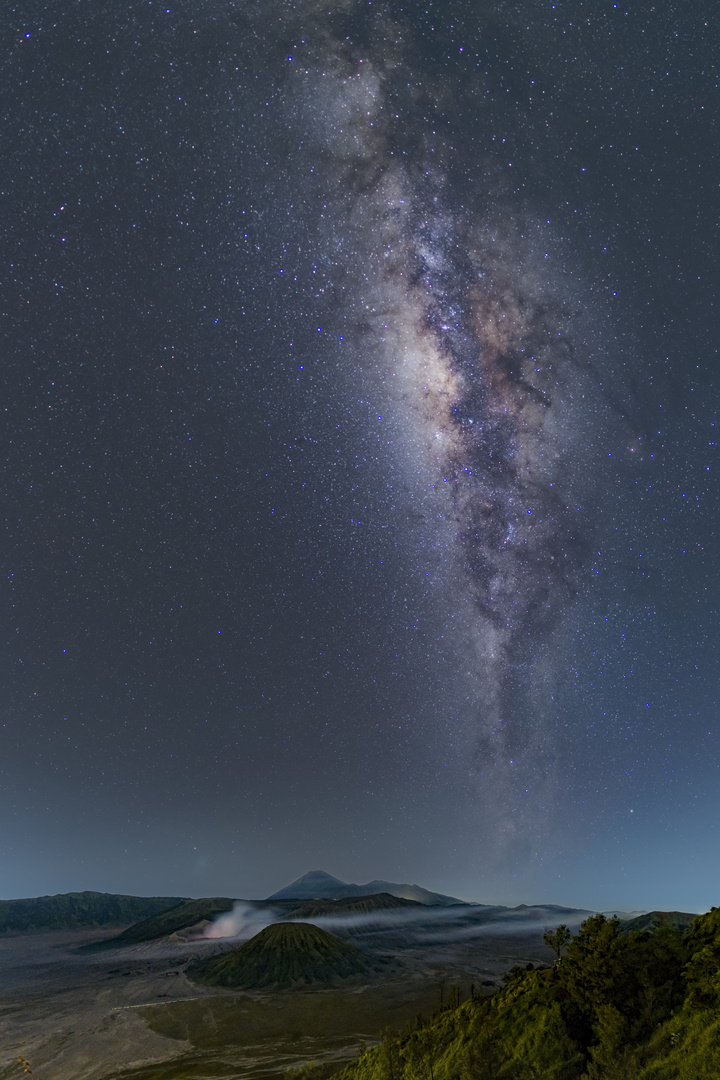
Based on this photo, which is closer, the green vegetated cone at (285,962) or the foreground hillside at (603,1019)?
the foreground hillside at (603,1019)

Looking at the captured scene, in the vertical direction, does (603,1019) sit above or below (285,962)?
above

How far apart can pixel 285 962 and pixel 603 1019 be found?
5296 inches

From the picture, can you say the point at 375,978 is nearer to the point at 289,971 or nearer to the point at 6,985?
the point at 289,971

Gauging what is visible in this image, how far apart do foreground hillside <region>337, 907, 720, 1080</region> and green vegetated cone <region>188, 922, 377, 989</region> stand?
114m

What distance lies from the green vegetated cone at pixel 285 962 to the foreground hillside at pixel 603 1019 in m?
114

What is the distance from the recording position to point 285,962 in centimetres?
13300

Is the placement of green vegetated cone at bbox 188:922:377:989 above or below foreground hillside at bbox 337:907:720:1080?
below

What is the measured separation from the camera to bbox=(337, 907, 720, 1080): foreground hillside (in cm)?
2425

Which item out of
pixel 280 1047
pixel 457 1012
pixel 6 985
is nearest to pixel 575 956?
pixel 457 1012

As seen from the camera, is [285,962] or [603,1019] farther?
[285,962]

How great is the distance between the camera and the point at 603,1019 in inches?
1080

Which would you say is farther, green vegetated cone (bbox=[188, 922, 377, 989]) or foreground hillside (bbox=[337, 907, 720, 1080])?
green vegetated cone (bbox=[188, 922, 377, 989])

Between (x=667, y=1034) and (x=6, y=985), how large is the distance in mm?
184443

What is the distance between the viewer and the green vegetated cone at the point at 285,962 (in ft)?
416
